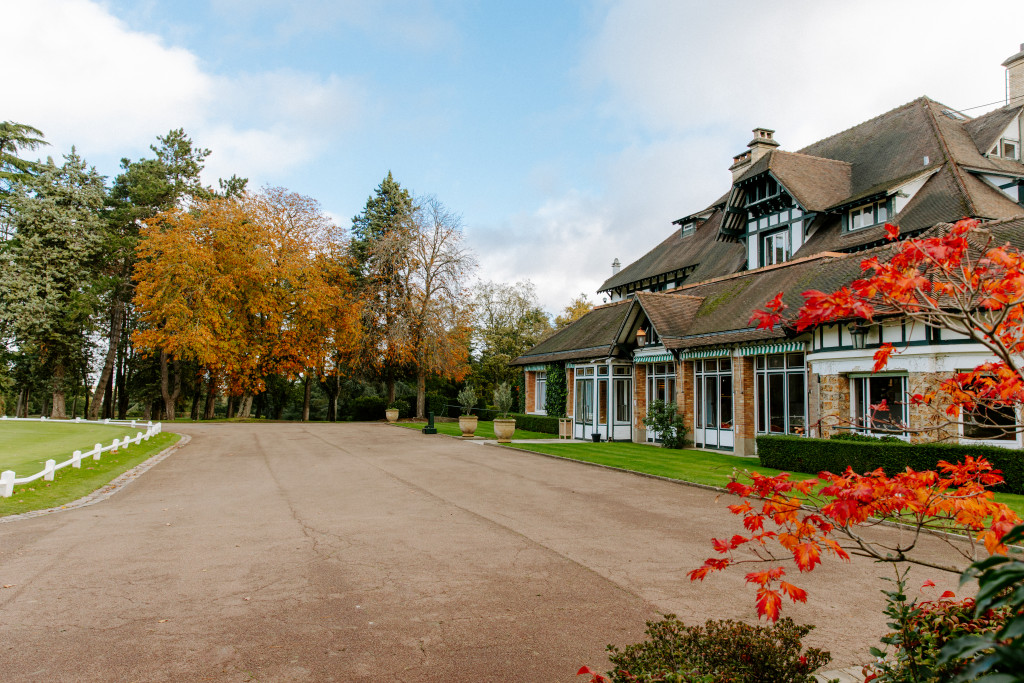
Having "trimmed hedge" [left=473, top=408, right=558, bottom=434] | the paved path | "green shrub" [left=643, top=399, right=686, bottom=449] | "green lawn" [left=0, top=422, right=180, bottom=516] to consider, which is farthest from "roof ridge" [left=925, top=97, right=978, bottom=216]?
"green lawn" [left=0, top=422, right=180, bottom=516]

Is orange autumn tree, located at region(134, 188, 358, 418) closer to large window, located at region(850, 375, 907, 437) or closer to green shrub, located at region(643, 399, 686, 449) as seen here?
green shrub, located at region(643, 399, 686, 449)

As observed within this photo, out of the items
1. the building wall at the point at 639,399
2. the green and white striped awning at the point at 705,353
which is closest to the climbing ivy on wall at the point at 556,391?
the building wall at the point at 639,399

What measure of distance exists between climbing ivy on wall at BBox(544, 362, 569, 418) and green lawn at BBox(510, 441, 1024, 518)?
22.7 ft

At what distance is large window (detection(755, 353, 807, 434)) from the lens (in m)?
18.6

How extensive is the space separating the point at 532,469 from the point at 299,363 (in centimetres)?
2948

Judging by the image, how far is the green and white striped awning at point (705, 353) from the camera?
20.3 metres

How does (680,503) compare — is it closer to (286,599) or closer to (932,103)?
(286,599)

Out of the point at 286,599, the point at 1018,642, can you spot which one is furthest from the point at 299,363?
the point at 1018,642

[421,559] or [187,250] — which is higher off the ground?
[187,250]

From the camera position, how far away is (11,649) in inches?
198

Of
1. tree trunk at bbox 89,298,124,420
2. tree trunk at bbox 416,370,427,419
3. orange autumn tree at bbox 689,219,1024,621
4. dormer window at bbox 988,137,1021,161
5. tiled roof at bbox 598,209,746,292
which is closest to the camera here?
orange autumn tree at bbox 689,219,1024,621

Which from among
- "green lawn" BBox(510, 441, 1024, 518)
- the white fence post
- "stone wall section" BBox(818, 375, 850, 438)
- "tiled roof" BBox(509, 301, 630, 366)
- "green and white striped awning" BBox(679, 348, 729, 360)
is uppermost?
"tiled roof" BBox(509, 301, 630, 366)

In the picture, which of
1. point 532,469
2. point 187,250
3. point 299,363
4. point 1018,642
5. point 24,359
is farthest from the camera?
point 24,359

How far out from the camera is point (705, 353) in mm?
21078
